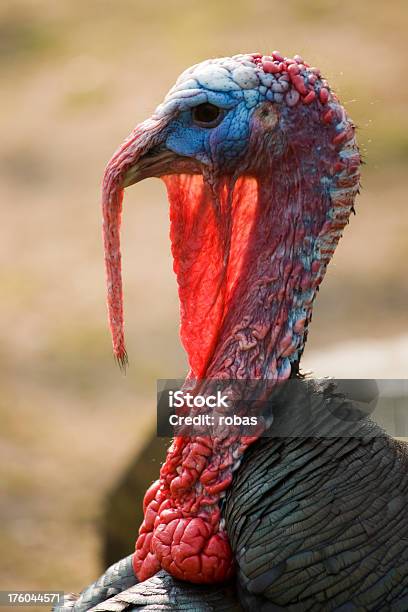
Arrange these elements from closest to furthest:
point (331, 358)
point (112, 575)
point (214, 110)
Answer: point (214, 110), point (112, 575), point (331, 358)

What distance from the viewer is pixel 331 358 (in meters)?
5.11

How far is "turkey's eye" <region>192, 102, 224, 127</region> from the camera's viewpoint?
10.2ft

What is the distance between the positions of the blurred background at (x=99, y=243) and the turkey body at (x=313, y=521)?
4.16 feet

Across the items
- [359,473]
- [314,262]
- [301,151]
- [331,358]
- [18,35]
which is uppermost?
[18,35]

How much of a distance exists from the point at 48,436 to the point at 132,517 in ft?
4.36

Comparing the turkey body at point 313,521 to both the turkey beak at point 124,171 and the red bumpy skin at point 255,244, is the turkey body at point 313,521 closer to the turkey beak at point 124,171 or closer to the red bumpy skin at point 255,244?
the red bumpy skin at point 255,244

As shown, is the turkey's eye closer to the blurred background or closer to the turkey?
the turkey

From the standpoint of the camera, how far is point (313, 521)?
9.61ft

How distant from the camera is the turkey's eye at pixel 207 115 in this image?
3.10 m

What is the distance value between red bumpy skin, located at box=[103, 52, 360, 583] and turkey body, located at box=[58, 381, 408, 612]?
0.07 m

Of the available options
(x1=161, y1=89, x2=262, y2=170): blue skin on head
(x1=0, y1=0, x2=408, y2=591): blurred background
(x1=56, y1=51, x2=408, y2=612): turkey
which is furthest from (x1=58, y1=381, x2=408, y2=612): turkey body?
(x1=0, y1=0, x2=408, y2=591): blurred background

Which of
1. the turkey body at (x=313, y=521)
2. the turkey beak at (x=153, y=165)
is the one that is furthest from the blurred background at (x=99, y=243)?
the turkey body at (x=313, y=521)

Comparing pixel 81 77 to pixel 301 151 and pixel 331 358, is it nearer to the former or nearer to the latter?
pixel 331 358

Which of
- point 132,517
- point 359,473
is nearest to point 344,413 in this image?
point 359,473
